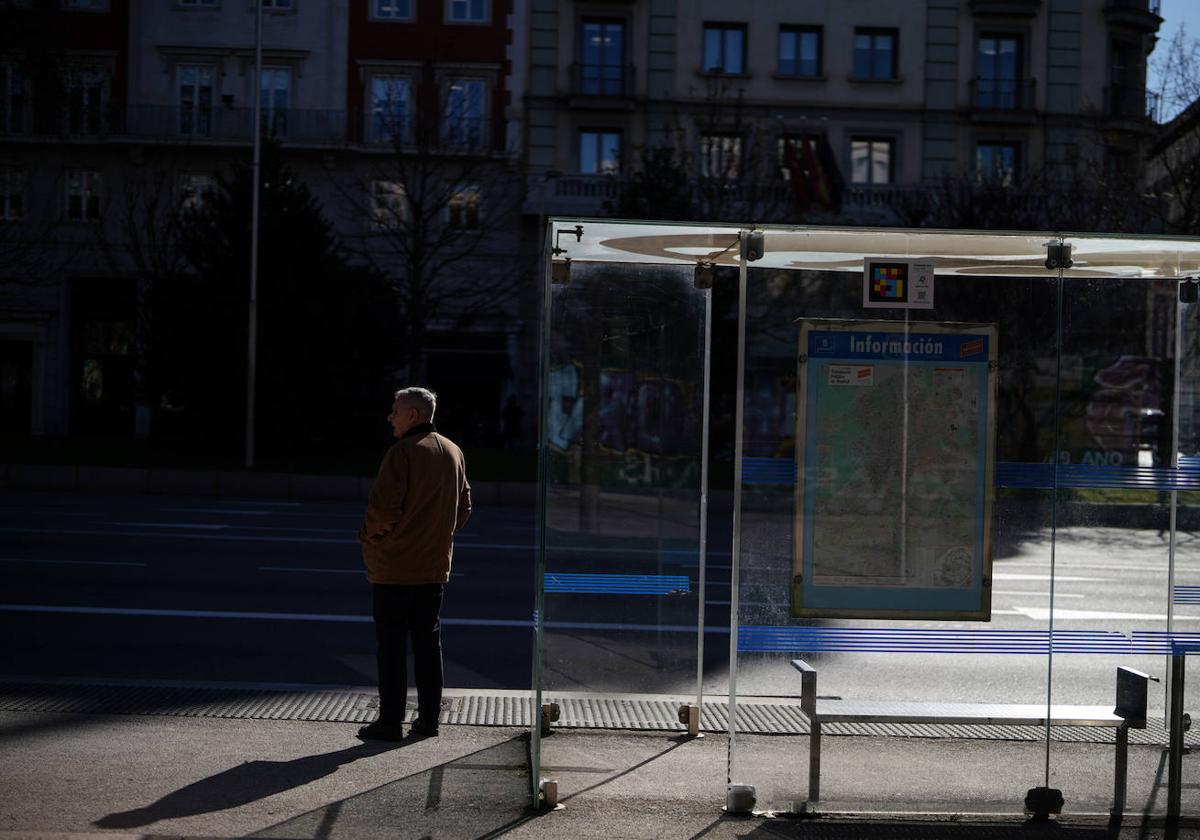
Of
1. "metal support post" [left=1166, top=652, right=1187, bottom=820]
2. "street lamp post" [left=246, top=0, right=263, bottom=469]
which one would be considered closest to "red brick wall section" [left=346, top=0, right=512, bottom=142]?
"street lamp post" [left=246, top=0, right=263, bottom=469]

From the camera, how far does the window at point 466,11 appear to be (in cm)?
3606

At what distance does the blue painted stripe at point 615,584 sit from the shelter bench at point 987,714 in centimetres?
106

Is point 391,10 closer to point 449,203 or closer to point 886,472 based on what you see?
point 449,203

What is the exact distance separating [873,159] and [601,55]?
8.05 m

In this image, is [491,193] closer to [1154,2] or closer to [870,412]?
[1154,2]

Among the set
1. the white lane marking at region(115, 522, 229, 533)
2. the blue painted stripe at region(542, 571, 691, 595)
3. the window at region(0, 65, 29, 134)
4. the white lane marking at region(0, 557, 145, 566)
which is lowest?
the white lane marking at region(115, 522, 229, 533)

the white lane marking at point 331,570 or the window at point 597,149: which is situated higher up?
the window at point 597,149

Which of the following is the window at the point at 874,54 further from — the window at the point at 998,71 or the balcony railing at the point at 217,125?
the balcony railing at the point at 217,125

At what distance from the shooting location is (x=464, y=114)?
35.1m

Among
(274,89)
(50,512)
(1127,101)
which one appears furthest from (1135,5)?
(50,512)

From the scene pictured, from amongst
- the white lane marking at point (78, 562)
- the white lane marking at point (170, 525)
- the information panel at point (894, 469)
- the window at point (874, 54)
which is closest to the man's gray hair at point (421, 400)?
the information panel at point (894, 469)

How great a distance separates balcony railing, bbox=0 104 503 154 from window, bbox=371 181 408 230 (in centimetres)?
131

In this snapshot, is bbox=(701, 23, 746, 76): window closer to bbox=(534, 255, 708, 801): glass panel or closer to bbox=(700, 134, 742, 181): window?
bbox=(700, 134, 742, 181): window

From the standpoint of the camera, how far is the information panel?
19.3ft
